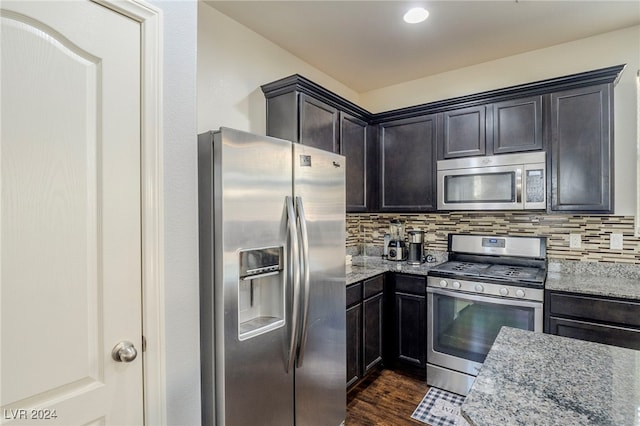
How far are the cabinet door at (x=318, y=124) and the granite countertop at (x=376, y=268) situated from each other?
41.5 inches

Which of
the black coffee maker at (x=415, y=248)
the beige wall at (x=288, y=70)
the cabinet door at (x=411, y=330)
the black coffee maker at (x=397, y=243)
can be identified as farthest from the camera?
the black coffee maker at (x=397, y=243)

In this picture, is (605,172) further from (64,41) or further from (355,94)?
(64,41)

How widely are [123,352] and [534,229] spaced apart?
3.04 meters

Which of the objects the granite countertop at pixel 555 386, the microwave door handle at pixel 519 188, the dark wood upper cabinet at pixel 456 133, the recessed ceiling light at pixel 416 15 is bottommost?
the granite countertop at pixel 555 386

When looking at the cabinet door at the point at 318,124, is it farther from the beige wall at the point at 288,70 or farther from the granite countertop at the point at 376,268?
the granite countertop at the point at 376,268

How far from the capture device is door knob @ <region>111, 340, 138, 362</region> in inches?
43.5

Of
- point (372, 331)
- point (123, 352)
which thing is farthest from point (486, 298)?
point (123, 352)

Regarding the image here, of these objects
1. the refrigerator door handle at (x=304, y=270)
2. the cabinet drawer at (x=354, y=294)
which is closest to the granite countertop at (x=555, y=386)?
the refrigerator door handle at (x=304, y=270)

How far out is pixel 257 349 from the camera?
155 centimetres

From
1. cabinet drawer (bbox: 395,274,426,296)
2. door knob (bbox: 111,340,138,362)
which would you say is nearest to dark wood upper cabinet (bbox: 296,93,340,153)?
cabinet drawer (bbox: 395,274,426,296)

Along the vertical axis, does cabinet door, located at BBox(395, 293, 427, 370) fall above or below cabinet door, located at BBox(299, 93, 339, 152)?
below

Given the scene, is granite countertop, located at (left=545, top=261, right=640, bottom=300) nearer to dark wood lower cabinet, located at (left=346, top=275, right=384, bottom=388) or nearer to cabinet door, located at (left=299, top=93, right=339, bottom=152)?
dark wood lower cabinet, located at (left=346, top=275, right=384, bottom=388)

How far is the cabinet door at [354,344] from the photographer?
7.92 feet

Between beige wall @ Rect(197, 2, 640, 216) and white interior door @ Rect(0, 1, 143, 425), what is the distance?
3.42 ft
